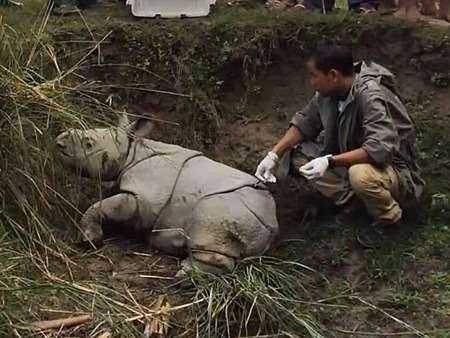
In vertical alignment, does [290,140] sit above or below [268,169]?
above

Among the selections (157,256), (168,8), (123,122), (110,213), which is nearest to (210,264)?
(157,256)

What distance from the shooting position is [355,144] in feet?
20.0

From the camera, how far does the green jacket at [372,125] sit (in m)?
5.86

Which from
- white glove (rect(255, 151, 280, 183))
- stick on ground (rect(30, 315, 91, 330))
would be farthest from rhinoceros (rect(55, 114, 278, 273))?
stick on ground (rect(30, 315, 91, 330))

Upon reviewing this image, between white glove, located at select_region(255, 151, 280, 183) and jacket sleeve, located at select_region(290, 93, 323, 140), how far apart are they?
23 centimetres

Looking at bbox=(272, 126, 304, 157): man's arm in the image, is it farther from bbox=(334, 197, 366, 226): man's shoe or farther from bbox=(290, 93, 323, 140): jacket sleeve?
bbox=(334, 197, 366, 226): man's shoe

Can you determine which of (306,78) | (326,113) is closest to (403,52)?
(306,78)

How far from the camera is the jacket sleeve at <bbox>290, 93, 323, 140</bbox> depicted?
→ 20.7ft

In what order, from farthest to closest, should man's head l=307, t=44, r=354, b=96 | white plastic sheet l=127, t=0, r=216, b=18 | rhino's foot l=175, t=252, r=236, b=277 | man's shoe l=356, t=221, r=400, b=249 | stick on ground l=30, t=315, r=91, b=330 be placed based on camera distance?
white plastic sheet l=127, t=0, r=216, b=18
man's shoe l=356, t=221, r=400, b=249
man's head l=307, t=44, r=354, b=96
rhino's foot l=175, t=252, r=236, b=277
stick on ground l=30, t=315, r=91, b=330

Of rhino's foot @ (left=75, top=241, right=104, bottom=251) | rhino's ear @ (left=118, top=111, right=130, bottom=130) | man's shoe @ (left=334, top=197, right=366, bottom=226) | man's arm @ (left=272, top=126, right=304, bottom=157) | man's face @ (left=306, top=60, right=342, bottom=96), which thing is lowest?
man's shoe @ (left=334, top=197, right=366, bottom=226)

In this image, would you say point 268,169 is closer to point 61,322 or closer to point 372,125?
point 372,125

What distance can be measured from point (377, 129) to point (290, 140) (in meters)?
0.65

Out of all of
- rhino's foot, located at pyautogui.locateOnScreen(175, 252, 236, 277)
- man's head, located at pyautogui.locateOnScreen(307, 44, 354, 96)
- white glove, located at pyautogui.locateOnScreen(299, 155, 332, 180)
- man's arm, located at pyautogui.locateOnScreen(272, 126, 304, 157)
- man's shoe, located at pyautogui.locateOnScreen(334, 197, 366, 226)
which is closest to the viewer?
rhino's foot, located at pyautogui.locateOnScreen(175, 252, 236, 277)

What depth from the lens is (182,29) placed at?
7355 mm
